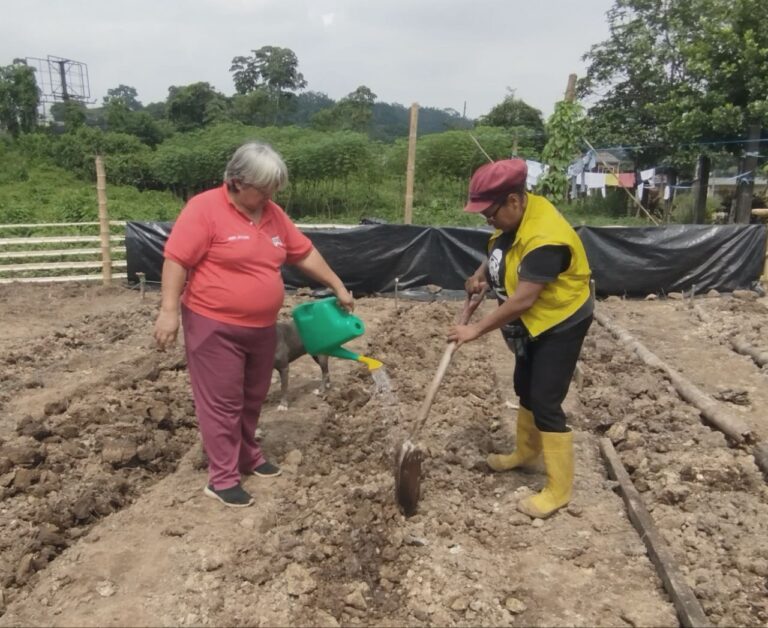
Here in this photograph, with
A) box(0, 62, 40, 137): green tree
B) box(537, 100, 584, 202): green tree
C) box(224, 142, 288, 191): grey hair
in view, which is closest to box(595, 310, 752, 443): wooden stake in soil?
box(224, 142, 288, 191): grey hair

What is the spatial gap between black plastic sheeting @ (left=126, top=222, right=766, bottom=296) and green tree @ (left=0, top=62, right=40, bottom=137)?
122 feet

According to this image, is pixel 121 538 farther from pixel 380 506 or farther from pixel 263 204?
pixel 263 204

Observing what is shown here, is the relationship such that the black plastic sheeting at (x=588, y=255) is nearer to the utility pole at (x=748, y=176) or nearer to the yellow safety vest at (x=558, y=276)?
the utility pole at (x=748, y=176)

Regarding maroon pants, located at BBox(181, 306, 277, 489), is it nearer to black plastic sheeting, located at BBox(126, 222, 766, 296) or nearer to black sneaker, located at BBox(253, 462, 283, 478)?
black sneaker, located at BBox(253, 462, 283, 478)

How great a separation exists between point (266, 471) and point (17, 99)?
4539cm

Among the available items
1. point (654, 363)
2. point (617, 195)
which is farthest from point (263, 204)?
point (617, 195)

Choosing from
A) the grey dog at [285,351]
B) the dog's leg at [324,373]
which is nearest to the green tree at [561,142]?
the dog's leg at [324,373]

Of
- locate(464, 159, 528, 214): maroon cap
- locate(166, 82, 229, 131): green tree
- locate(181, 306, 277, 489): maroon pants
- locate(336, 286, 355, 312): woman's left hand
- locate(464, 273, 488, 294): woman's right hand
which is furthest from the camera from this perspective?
locate(166, 82, 229, 131): green tree

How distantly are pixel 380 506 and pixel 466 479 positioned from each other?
66 cm

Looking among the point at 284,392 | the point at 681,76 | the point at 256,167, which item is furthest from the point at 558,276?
the point at 681,76

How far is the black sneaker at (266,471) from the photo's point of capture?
3848 mm

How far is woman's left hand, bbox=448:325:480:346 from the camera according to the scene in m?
3.18

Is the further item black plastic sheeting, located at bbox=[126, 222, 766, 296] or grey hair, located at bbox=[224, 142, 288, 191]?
black plastic sheeting, located at bbox=[126, 222, 766, 296]

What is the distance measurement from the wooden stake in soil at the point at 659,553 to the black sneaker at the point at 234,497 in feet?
A: 6.52
